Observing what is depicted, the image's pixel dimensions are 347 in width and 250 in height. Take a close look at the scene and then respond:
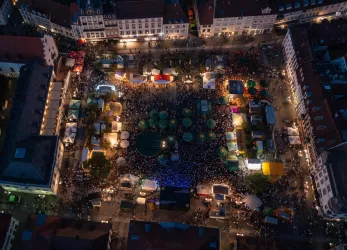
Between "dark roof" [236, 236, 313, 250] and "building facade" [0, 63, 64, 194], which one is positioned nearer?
"dark roof" [236, 236, 313, 250]

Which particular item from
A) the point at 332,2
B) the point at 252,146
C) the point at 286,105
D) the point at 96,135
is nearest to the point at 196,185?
the point at 252,146

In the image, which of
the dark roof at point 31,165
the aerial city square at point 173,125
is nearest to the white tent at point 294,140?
the aerial city square at point 173,125

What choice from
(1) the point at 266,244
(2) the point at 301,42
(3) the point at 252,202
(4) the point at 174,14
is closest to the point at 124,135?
(3) the point at 252,202

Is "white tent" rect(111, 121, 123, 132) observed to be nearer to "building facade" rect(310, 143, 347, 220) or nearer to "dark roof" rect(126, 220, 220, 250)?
"dark roof" rect(126, 220, 220, 250)

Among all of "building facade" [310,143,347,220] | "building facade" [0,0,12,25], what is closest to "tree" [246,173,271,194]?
"building facade" [310,143,347,220]

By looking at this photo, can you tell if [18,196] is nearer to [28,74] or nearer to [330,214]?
[28,74]

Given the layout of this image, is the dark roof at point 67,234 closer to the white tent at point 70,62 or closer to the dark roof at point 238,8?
the white tent at point 70,62

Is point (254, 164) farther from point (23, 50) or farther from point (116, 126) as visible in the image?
point (23, 50)
